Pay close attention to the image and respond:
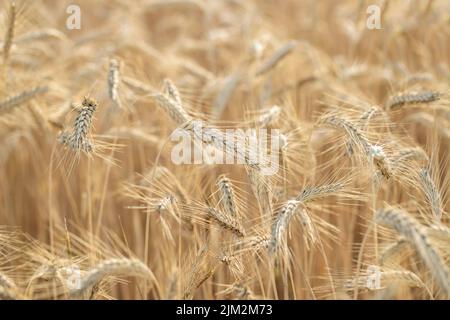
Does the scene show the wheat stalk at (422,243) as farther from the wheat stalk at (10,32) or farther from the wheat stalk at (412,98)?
the wheat stalk at (10,32)

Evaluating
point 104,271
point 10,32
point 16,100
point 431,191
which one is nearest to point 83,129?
point 104,271

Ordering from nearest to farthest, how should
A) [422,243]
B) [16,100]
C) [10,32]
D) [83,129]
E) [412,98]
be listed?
1. [422,243]
2. [83,129]
3. [412,98]
4. [16,100]
5. [10,32]

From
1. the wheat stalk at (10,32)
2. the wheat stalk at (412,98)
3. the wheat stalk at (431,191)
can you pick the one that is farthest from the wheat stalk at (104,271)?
the wheat stalk at (10,32)

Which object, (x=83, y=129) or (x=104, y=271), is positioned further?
(x=83, y=129)

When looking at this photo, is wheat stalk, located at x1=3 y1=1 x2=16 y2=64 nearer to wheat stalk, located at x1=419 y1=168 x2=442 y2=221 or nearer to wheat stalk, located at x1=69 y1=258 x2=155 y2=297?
wheat stalk, located at x1=69 y1=258 x2=155 y2=297

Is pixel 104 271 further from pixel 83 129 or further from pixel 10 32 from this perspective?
pixel 10 32

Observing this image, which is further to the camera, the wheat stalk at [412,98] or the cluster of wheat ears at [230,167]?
the wheat stalk at [412,98]

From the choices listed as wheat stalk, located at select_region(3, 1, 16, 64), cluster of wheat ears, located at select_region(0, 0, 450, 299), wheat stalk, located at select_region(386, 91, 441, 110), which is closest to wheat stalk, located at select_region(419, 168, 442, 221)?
cluster of wheat ears, located at select_region(0, 0, 450, 299)

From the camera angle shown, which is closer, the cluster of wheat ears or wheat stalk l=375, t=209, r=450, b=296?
wheat stalk l=375, t=209, r=450, b=296
